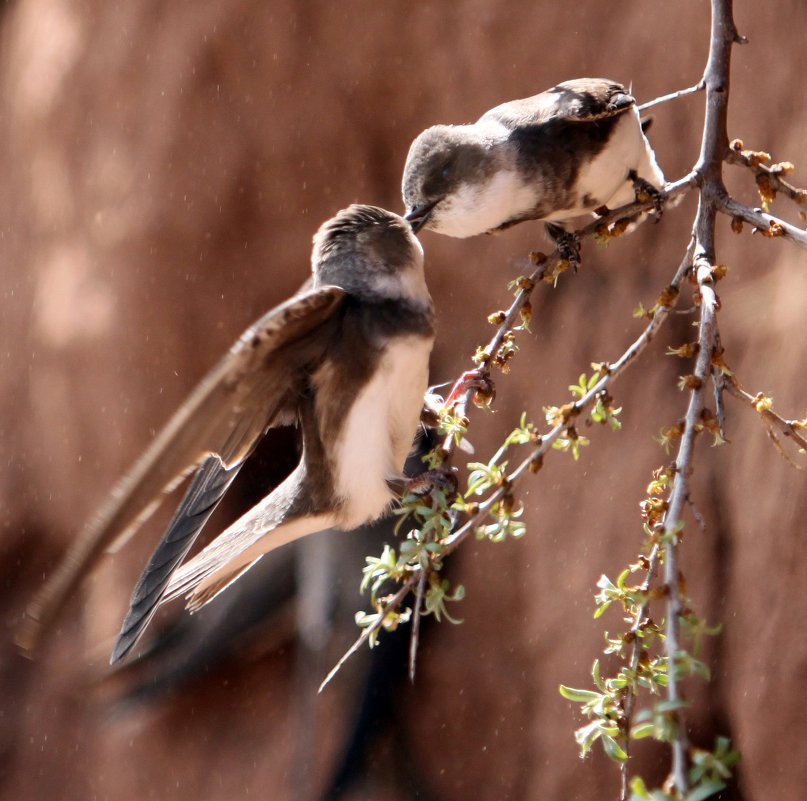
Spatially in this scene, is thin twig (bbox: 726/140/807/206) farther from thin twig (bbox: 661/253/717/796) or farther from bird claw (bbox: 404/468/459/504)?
bird claw (bbox: 404/468/459/504)

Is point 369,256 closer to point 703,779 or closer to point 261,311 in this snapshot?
point 703,779

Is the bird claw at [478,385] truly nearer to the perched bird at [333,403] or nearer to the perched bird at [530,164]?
the perched bird at [333,403]

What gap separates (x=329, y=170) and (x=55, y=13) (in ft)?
2.06

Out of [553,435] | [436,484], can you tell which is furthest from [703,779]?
[436,484]

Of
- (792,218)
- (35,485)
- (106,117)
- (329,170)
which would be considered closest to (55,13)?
(106,117)

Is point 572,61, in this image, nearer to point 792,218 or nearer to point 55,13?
point 792,218

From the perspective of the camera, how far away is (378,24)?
180 centimetres

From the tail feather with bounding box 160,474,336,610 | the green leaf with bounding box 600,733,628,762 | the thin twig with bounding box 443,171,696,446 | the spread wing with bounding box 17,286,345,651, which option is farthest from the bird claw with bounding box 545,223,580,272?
the green leaf with bounding box 600,733,628,762

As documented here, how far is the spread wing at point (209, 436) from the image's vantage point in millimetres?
735

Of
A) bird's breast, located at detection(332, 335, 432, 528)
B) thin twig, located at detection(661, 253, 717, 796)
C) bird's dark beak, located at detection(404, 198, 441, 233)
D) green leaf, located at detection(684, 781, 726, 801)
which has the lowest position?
green leaf, located at detection(684, 781, 726, 801)

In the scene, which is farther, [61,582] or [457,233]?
[457,233]

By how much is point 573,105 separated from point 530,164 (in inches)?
3.4

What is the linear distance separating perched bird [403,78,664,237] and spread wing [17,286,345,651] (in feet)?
0.84

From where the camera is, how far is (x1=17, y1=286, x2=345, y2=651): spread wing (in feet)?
2.41
